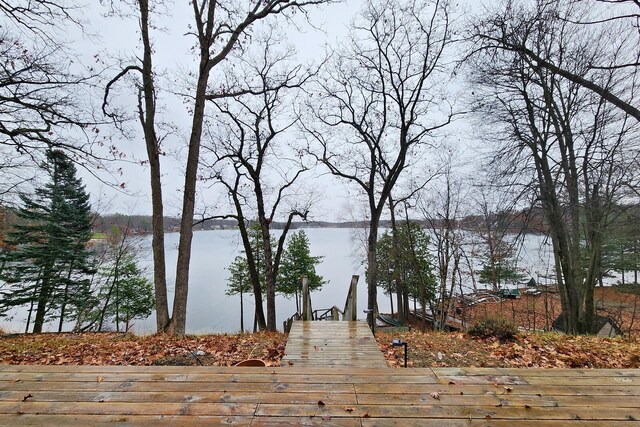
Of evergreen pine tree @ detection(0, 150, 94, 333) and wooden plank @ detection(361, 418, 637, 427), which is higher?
evergreen pine tree @ detection(0, 150, 94, 333)

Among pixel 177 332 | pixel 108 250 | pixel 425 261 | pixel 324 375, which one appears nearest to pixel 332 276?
pixel 425 261

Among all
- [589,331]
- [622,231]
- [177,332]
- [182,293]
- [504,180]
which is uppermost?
[504,180]

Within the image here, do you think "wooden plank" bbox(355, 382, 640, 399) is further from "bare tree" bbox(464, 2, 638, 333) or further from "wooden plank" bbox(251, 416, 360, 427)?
"bare tree" bbox(464, 2, 638, 333)

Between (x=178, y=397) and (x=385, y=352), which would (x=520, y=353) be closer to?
(x=385, y=352)

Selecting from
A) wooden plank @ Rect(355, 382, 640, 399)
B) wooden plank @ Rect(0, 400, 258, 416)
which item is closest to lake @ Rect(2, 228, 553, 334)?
wooden plank @ Rect(355, 382, 640, 399)

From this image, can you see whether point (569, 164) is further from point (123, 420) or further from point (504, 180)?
point (123, 420)

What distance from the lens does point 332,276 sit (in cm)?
3438

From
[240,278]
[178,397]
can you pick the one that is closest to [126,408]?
[178,397]

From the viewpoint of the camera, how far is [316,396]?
214 centimetres

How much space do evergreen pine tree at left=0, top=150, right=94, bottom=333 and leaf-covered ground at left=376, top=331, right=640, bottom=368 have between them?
16.2 m

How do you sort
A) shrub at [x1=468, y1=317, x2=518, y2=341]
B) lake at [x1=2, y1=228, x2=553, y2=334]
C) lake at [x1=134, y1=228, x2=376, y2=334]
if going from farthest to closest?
lake at [x1=134, y1=228, x2=376, y2=334]
lake at [x1=2, y1=228, x2=553, y2=334]
shrub at [x1=468, y1=317, x2=518, y2=341]

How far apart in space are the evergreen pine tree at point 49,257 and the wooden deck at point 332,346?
1471 centimetres

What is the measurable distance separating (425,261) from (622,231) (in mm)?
11651

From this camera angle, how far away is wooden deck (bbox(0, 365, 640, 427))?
74.4 inches
